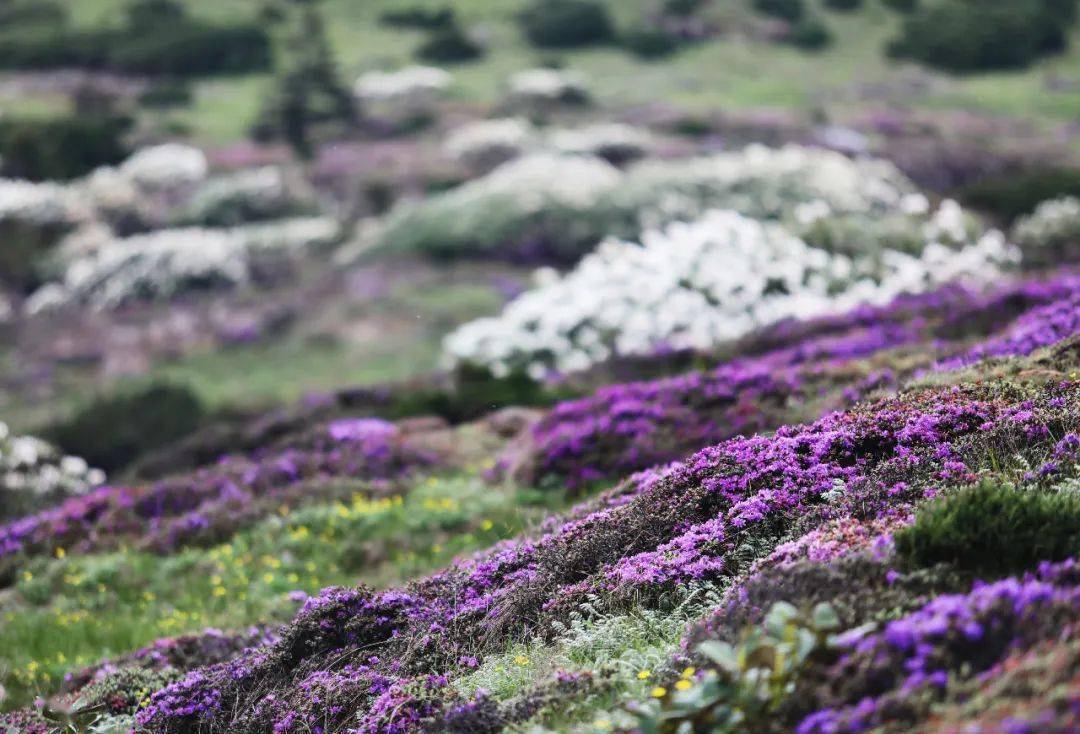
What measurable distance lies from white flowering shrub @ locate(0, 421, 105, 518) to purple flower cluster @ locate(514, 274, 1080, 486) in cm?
580

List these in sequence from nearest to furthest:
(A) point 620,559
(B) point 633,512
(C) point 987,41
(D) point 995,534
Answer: (D) point 995,534 < (A) point 620,559 < (B) point 633,512 < (C) point 987,41

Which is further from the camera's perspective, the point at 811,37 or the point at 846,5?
the point at 846,5

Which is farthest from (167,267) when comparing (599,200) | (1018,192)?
(1018,192)

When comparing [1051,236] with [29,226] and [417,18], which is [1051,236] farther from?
[417,18]

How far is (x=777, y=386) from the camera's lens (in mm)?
9836

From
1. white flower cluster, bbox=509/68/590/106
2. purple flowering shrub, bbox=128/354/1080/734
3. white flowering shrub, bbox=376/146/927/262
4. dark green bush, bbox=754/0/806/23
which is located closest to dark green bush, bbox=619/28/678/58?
dark green bush, bbox=754/0/806/23

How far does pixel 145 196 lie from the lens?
30.0 meters

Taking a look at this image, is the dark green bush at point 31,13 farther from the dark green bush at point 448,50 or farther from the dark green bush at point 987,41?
the dark green bush at point 987,41

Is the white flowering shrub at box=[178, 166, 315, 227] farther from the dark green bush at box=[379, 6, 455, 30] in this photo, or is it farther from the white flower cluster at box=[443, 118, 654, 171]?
the dark green bush at box=[379, 6, 455, 30]

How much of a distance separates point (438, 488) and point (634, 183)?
1436 cm

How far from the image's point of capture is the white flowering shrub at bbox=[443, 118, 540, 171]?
102 feet

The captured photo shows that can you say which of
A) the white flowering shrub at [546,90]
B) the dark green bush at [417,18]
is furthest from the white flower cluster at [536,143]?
the dark green bush at [417,18]

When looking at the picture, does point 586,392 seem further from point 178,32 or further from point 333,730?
point 178,32

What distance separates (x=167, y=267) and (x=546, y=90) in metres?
17.0
